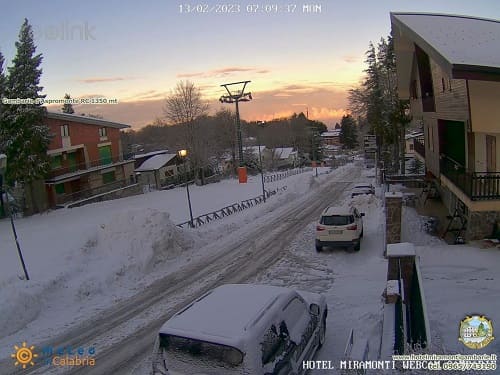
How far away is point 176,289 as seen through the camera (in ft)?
41.7

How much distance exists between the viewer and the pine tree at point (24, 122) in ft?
109

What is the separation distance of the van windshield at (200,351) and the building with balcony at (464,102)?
385 inches

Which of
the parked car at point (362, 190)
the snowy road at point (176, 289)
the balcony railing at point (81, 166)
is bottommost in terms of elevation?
the snowy road at point (176, 289)

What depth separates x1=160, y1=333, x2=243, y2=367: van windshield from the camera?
5586 millimetres

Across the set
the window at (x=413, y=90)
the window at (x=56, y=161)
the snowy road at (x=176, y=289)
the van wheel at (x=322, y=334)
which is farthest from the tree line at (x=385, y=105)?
the van wheel at (x=322, y=334)

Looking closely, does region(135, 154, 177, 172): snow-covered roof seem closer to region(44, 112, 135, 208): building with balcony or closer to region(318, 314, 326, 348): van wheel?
region(44, 112, 135, 208): building with balcony

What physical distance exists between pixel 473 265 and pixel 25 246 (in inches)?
656

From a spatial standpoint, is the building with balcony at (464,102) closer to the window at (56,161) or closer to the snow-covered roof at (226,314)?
the snow-covered roof at (226,314)

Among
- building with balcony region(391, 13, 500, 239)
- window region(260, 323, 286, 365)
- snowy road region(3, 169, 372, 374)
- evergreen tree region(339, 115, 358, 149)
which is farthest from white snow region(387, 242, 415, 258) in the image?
evergreen tree region(339, 115, 358, 149)

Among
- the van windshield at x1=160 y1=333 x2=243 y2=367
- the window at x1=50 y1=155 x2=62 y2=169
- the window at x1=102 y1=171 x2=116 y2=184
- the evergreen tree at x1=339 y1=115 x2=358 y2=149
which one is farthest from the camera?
the evergreen tree at x1=339 y1=115 x2=358 y2=149

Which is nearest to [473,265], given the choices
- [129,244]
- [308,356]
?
[308,356]

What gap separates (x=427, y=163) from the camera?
82.6ft

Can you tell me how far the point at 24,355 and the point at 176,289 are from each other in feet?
14.8

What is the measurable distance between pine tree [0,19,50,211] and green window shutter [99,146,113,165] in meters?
10.6
